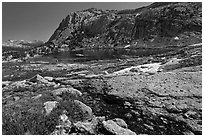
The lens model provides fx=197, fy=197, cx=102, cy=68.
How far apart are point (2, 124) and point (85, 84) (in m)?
7.24

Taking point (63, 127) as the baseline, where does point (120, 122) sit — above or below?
below

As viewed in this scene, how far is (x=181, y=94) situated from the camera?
466 inches

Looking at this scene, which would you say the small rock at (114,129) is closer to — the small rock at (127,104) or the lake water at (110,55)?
the small rock at (127,104)

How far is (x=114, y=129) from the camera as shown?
348 inches

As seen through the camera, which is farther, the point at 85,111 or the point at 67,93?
the point at 67,93

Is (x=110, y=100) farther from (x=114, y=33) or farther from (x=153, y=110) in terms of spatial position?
(x=114, y=33)

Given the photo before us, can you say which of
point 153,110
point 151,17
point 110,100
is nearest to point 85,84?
point 110,100

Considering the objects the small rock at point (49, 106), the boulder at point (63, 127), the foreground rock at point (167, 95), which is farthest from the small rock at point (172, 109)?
the small rock at point (49, 106)

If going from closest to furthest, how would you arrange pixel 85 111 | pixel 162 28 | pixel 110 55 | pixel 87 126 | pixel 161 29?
1. pixel 87 126
2. pixel 85 111
3. pixel 110 55
4. pixel 161 29
5. pixel 162 28

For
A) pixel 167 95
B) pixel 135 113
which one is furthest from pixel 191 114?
pixel 135 113

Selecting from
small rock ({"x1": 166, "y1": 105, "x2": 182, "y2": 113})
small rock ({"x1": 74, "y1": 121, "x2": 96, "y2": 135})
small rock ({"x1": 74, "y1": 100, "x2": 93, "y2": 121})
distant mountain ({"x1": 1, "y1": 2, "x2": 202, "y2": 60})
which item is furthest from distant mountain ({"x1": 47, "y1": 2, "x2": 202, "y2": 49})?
small rock ({"x1": 74, "y1": 121, "x2": 96, "y2": 135})

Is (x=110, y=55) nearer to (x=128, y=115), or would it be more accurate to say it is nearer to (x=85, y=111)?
(x=85, y=111)

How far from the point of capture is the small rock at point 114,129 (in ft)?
28.5

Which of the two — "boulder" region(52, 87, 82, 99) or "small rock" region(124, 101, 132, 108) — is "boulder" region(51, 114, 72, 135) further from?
"small rock" region(124, 101, 132, 108)
